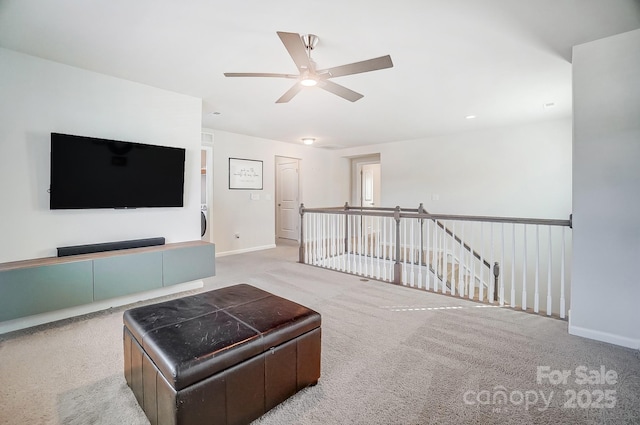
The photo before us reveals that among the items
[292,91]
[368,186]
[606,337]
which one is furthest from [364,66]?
[368,186]

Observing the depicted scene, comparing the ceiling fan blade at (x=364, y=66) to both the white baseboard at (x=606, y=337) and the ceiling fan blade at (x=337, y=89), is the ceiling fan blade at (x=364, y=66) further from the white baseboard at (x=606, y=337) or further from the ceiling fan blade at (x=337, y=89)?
the white baseboard at (x=606, y=337)

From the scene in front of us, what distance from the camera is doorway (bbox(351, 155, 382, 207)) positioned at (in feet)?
27.1

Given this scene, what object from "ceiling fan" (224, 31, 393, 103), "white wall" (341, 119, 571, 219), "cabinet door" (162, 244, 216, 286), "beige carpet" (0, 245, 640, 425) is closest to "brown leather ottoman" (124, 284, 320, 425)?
"beige carpet" (0, 245, 640, 425)

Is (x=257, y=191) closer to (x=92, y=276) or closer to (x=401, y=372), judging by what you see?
(x=92, y=276)

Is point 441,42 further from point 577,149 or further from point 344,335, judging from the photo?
point 344,335

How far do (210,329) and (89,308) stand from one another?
2265 millimetres

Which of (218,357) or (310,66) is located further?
(310,66)

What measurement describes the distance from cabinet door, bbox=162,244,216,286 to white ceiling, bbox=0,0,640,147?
1.88 metres

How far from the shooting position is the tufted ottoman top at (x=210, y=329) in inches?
51.3

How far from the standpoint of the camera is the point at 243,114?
4.44 meters

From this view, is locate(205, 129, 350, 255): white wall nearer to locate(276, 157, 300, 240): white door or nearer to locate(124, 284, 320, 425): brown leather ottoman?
locate(276, 157, 300, 240): white door

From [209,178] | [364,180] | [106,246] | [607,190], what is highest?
[364,180]

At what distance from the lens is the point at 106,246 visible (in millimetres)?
3021

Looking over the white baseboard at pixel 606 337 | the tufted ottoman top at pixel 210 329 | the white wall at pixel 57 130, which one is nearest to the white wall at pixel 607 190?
the white baseboard at pixel 606 337
